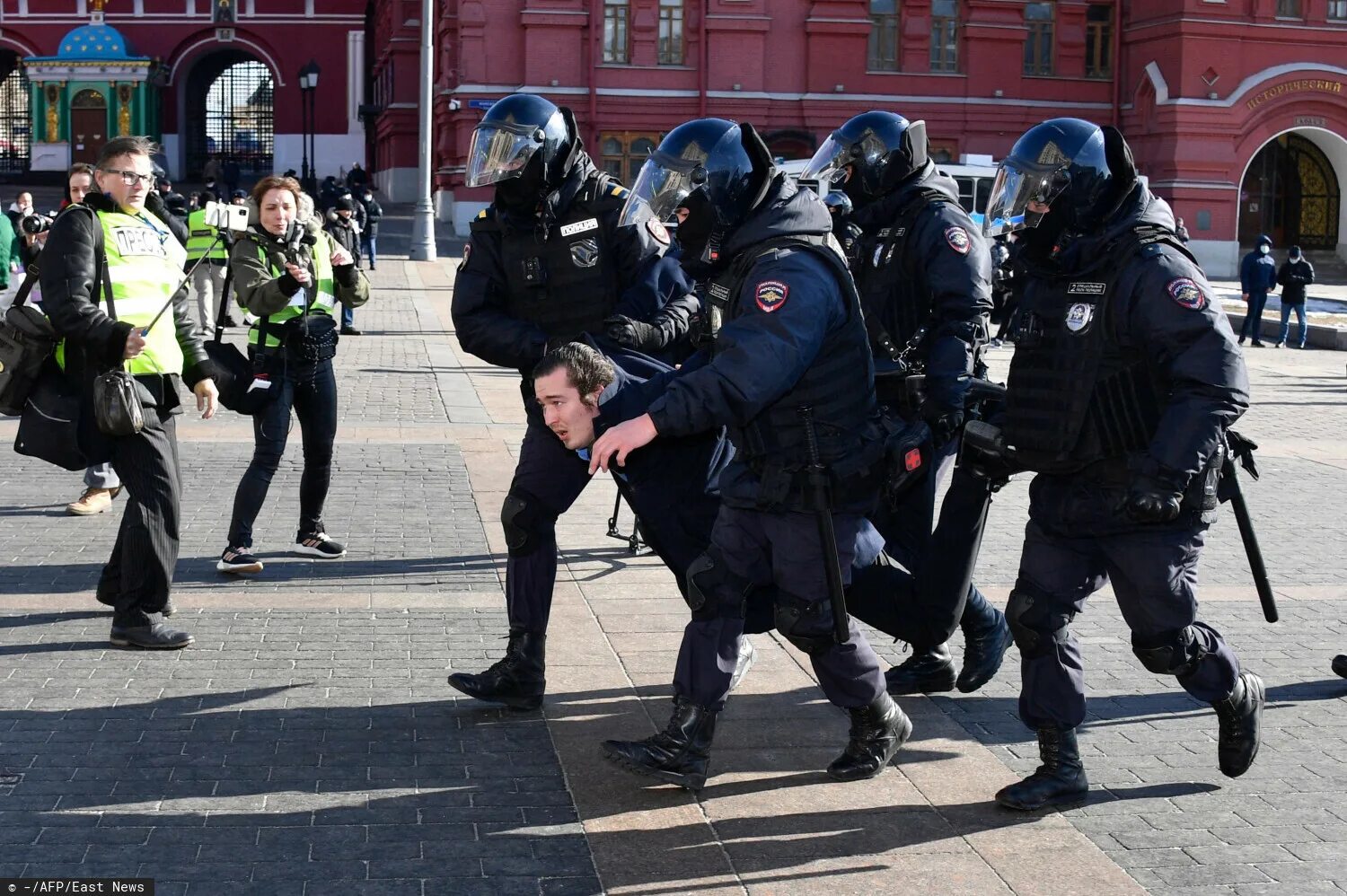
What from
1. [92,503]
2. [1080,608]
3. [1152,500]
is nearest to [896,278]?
[1080,608]

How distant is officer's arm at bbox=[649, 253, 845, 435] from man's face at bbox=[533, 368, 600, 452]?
0.40 meters

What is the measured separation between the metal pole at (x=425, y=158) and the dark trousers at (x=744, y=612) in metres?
27.0

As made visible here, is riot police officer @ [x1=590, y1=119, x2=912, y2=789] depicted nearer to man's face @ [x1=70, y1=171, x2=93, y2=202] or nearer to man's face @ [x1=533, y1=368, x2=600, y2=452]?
man's face @ [x1=533, y1=368, x2=600, y2=452]

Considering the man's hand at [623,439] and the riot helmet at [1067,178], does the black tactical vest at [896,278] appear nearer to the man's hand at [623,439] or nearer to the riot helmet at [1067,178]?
the riot helmet at [1067,178]

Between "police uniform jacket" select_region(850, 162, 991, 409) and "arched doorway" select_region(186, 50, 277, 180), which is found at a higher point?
"arched doorway" select_region(186, 50, 277, 180)

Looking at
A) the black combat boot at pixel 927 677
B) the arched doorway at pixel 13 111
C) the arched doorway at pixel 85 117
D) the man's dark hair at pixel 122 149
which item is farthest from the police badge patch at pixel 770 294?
the arched doorway at pixel 13 111

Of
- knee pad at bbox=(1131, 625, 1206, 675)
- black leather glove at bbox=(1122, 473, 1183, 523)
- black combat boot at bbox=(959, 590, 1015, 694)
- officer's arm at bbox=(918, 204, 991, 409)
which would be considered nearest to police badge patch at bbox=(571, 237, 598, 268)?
officer's arm at bbox=(918, 204, 991, 409)

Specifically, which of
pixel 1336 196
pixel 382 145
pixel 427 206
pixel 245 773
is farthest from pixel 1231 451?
pixel 382 145

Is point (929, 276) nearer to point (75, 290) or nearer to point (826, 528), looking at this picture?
point (826, 528)

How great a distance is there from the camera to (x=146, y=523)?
618 centimetres

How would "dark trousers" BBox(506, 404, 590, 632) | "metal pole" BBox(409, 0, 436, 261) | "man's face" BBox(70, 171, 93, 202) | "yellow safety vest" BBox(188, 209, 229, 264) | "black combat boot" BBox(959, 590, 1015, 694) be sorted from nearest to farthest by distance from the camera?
"dark trousers" BBox(506, 404, 590, 632)
"black combat boot" BBox(959, 590, 1015, 694)
"man's face" BBox(70, 171, 93, 202)
"yellow safety vest" BBox(188, 209, 229, 264)
"metal pole" BBox(409, 0, 436, 261)

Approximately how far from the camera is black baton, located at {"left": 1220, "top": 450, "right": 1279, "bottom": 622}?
4719mm

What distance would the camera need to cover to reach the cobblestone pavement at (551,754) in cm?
415

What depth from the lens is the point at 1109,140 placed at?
468 centimetres
